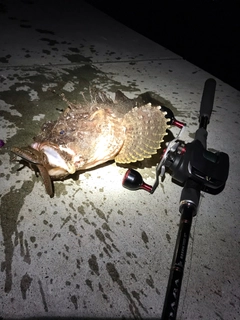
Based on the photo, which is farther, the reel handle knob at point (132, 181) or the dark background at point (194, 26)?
the dark background at point (194, 26)

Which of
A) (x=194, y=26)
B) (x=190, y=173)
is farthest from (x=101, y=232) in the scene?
(x=194, y=26)

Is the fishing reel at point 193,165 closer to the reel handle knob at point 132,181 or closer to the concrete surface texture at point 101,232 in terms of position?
the reel handle knob at point 132,181

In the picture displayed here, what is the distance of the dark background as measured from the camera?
5.45 meters

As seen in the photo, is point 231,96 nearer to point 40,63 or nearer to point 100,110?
point 100,110

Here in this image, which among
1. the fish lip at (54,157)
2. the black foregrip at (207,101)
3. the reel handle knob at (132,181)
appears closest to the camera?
the fish lip at (54,157)

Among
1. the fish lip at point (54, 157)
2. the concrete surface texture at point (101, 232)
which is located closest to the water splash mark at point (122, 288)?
the concrete surface texture at point (101, 232)

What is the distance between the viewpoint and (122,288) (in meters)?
1.60

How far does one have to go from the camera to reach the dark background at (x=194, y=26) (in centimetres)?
545

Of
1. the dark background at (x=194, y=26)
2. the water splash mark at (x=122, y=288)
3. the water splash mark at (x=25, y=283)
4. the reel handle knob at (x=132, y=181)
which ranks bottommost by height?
the water splash mark at (x=25, y=283)

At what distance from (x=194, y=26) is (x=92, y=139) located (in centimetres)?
610

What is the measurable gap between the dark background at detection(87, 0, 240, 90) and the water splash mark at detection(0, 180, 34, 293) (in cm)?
433

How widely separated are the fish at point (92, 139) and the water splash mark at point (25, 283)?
21.8 inches

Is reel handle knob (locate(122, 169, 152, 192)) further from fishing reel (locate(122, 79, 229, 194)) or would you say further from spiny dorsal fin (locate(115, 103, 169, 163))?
spiny dorsal fin (locate(115, 103, 169, 163))

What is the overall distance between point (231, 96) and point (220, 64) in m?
2.38
